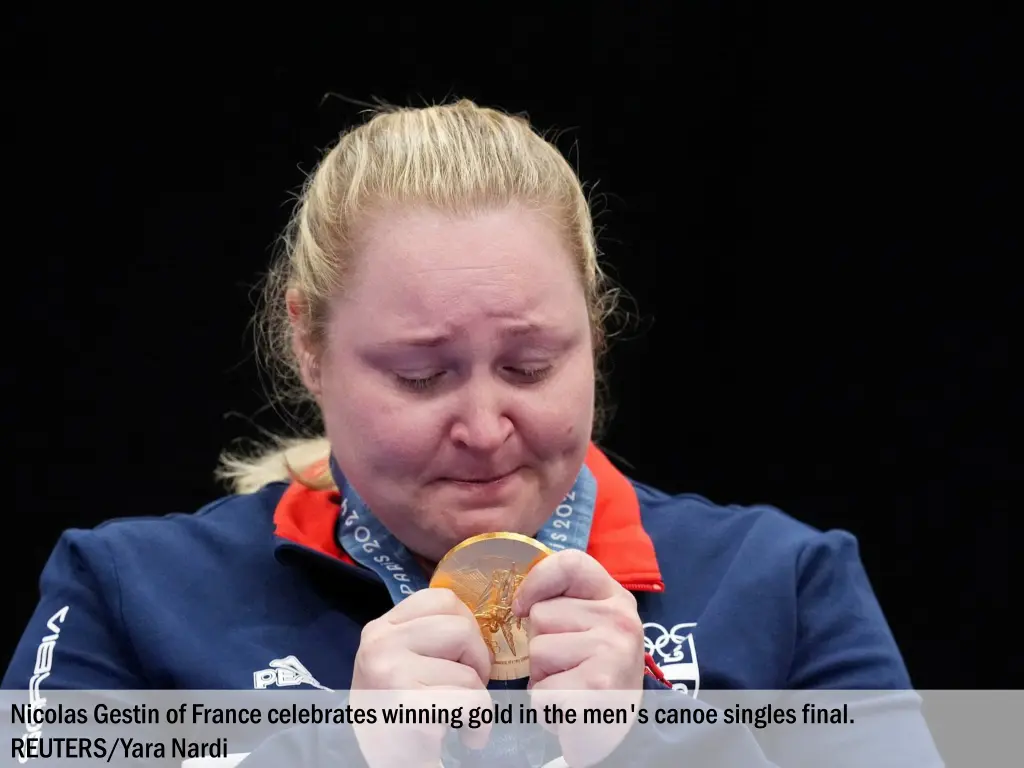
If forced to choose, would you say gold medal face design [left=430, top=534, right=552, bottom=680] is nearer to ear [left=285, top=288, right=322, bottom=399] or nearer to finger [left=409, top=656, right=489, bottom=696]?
finger [left=409, top=656, right=489, bottom=696]

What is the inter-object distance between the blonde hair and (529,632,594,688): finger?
519 mm

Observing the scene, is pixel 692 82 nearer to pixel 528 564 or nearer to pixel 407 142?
pixel 407 142

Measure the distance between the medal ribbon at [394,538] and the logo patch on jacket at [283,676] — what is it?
141 millimetres

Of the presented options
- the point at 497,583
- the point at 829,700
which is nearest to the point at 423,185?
the point at 497,583

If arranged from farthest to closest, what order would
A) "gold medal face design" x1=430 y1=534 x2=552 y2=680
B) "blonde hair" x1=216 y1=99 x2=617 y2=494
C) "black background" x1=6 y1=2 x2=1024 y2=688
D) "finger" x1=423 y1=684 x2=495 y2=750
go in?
"black background" x1=6 y1=2 x2=1024 y2=688 → "blonde hair" x1=216 y1=99 x2=617 y2=494 → "gold medal face design" x1=430 y1=534 x2=552 y2=680 → "finger" x1=423 y1=684 x2=495 y2=750

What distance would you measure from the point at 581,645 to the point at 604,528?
0.42m

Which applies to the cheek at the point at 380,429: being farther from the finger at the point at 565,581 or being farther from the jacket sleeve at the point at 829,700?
the jacket sleeve at the point at 829,700

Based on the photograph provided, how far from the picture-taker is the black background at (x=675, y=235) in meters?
2.46

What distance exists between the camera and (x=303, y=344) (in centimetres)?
178

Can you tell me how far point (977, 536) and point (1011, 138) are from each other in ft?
2.43

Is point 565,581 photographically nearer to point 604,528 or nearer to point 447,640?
point 447,640

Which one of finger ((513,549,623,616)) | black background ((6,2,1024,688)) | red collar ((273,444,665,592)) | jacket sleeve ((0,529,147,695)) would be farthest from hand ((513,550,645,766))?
black background ((6,2,1024,688))

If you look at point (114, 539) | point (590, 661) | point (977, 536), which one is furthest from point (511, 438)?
point (977, 536)

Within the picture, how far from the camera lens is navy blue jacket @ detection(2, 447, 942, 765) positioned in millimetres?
1674
